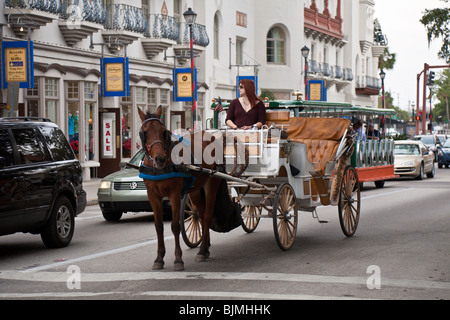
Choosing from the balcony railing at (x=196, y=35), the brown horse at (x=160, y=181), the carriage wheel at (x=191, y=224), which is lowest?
the carriage wheel at (x=191, y=224)

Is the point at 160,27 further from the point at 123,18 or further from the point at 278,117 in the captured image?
the point at 278,117

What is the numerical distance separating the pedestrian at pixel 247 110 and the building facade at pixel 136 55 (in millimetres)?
9547

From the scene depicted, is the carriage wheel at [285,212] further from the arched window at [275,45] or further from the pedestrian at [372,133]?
the arched window at [275,45]

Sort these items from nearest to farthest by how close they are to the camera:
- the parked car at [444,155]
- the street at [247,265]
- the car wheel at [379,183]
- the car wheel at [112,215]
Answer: the street at [247,265] < the car wheel at [112,215] < the car wheel at [379,183] < the parked car at [444,155]

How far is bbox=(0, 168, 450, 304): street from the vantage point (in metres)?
8.55

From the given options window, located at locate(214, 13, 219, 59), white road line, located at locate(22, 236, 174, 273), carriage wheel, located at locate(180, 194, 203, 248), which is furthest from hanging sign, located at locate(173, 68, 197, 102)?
carriage wheel, located at locate(180, 194, 203, 248)

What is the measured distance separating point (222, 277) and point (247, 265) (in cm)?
99

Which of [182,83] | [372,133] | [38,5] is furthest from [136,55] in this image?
[372,133]

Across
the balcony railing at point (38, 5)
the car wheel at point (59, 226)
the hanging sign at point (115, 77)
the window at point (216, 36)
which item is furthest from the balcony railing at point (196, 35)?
the car wheel at point (59, 226)

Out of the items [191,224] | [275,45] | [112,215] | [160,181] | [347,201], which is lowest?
[112,215]

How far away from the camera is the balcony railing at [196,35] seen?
120 ft

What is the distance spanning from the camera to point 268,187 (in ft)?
40.0

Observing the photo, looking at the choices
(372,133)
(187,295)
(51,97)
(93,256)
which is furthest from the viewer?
(51,97)

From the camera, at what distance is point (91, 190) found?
84.8ft
